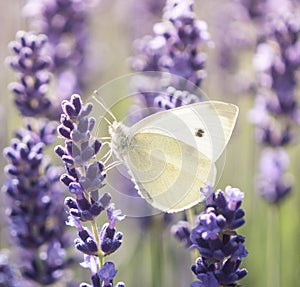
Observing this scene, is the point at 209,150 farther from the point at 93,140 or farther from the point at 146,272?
the point at 146,272

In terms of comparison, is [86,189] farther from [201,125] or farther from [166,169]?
[166,169]

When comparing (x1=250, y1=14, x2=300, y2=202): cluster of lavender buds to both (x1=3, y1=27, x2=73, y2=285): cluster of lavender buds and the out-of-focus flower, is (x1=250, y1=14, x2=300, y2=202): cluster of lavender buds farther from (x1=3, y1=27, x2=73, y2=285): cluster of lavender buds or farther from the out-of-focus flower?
(x1=3, y1=27, x2=73, y2=285): cluster of lavender buds

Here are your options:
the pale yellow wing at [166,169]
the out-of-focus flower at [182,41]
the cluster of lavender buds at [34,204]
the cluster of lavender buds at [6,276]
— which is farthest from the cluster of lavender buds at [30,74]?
the cluster of lavender buds at [6,276]

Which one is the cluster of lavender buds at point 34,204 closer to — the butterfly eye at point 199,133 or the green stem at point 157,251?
the butterfly eye at point 199,133

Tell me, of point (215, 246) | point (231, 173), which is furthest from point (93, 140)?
point (231, 173)

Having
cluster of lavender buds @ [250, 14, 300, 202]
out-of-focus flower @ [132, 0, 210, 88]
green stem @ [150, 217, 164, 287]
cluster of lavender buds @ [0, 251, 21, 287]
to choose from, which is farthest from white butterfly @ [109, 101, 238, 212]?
cluster of lavender buds @ [250, 14, 300, 202]
